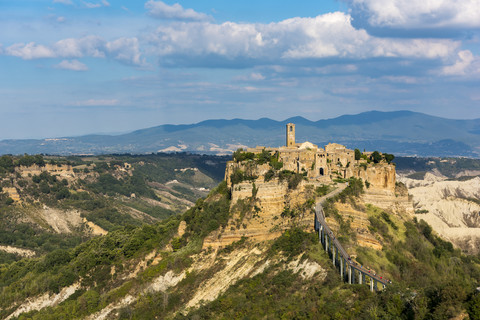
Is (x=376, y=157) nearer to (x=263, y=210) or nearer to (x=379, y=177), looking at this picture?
(x=379, y=177)

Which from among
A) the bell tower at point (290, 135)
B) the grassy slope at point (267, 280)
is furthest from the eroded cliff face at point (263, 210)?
the bell tower at point (290, 135)

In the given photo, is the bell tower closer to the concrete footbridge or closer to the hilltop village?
the hilltop village

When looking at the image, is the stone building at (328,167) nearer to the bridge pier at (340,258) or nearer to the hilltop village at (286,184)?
the hilltop village at (286,184)

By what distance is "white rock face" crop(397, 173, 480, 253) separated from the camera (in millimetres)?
104062

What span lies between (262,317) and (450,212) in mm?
89834

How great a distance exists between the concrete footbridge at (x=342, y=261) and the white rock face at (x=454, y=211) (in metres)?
44.4

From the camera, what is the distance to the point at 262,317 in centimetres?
5419

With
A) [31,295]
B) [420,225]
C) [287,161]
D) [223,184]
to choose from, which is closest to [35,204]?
[31,295]

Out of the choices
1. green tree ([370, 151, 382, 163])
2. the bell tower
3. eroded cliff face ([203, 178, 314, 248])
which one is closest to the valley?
eroded cliff face ([203, 178, 314, 248])

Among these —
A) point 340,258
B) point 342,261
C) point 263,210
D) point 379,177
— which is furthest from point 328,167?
point 342,261

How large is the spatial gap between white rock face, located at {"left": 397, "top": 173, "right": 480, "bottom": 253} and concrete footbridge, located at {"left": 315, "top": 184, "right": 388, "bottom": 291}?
4441 cm

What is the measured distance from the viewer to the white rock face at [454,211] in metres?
104

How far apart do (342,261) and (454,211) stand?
280 ft

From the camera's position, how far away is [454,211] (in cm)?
13162
